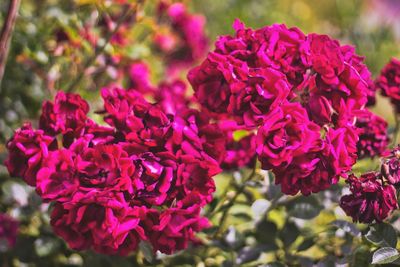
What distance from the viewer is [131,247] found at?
1.21 meters

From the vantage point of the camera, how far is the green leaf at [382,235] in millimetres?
1254

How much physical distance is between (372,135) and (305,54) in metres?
0.29

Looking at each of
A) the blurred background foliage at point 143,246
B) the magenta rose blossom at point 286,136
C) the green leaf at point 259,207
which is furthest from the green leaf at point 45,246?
the magenta rose blossom at point 286,136

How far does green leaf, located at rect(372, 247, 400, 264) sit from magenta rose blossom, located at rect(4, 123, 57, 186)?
0.66 m

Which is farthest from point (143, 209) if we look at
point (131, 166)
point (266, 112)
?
point (266, 112)

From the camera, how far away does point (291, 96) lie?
1.24 metres

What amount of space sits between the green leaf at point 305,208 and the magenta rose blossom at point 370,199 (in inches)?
10.3

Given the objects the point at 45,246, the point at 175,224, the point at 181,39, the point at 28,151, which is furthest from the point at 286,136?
the point at 181,39

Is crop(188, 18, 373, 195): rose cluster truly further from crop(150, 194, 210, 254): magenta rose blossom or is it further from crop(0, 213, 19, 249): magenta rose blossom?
crop(0, 213, 19, 249): magenta rose blossom

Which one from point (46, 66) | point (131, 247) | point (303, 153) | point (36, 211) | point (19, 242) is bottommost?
point (19, 242)

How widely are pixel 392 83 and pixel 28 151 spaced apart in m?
0.84

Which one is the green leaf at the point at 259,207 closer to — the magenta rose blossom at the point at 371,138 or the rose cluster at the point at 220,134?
the rose cluster at the point at 220,134

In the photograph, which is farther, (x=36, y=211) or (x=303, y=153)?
(x=36, y=211)

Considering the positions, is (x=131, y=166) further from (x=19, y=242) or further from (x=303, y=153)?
(x=19, y=242)
